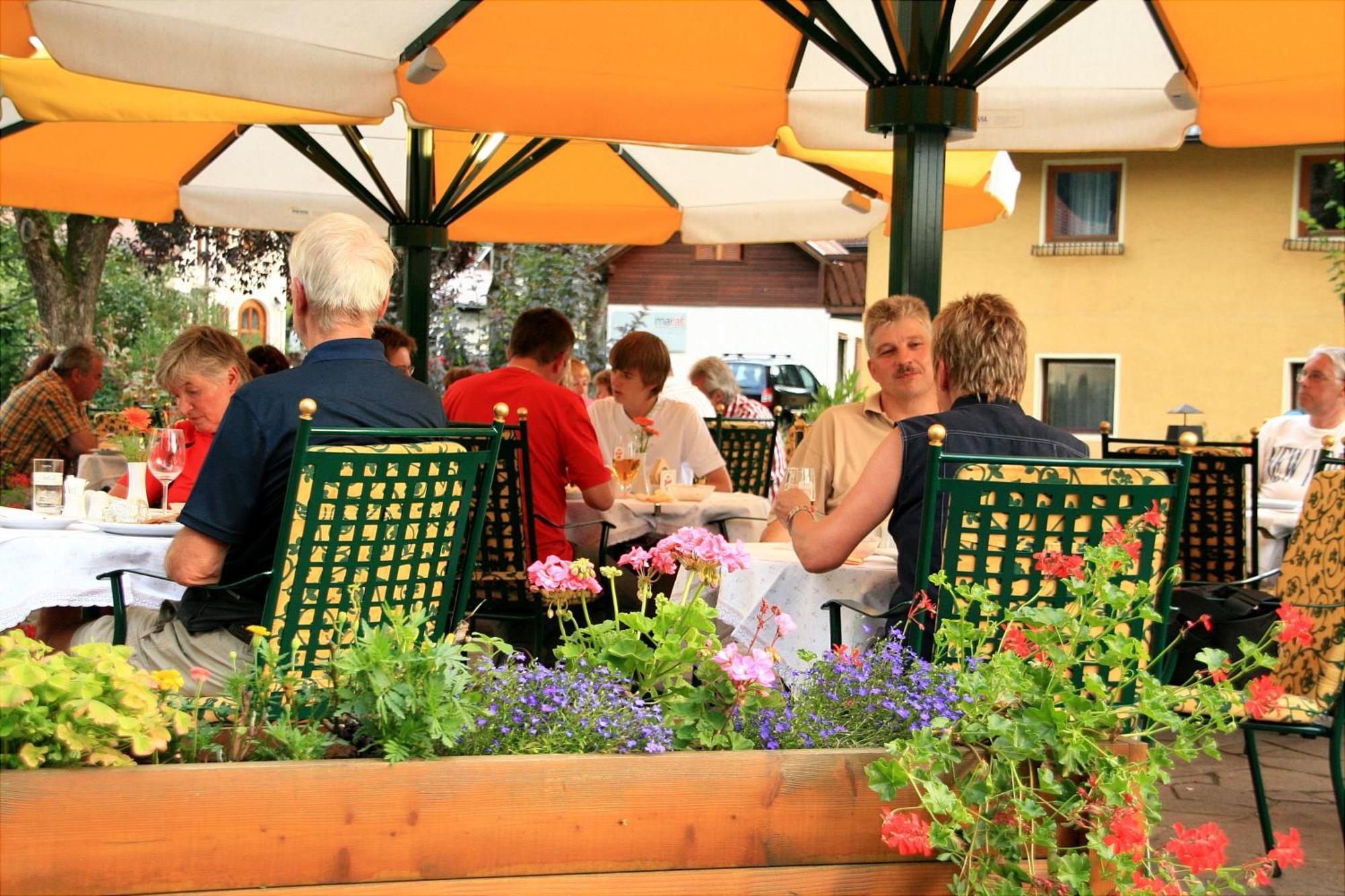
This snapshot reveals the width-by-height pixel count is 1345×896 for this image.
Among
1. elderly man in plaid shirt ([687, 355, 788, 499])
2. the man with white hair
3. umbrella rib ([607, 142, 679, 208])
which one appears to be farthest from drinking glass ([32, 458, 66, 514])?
elderly man in plaid shirt ([687, 355, 788, 499])

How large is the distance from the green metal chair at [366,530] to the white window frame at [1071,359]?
20409 mm

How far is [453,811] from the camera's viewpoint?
189 cm

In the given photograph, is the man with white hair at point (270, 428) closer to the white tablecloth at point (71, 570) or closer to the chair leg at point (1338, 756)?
the white tablecloth at point (71, 570)

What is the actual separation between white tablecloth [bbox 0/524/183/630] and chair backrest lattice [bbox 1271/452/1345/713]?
114 inches

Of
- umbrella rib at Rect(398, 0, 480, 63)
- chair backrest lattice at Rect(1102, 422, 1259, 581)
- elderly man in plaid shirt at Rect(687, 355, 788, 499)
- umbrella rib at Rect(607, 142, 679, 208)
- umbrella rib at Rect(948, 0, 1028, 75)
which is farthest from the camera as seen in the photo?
elderly man in plaid shirt at Rect(687, 355, 788, 499)

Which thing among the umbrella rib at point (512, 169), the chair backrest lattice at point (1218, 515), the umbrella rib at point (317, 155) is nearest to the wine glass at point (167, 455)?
the chair backrest lattice at point (1218, 515)

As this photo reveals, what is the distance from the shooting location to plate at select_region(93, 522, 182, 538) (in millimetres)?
3592

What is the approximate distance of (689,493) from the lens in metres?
6.07

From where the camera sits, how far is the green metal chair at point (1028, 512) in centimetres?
297

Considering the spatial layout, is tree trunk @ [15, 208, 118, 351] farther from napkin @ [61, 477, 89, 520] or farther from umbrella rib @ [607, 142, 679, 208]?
napkin @ [61, 477, 89, 520]

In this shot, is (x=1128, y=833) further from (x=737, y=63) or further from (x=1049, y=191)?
(x=1049, y=191)

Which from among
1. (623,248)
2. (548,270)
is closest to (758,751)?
(548,270)

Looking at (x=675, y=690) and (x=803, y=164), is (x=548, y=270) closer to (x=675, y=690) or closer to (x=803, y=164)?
(x=803, y=164)

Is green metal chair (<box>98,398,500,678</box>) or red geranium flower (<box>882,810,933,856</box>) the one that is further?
green metal chair (<box>98,398,500,678</box>)
